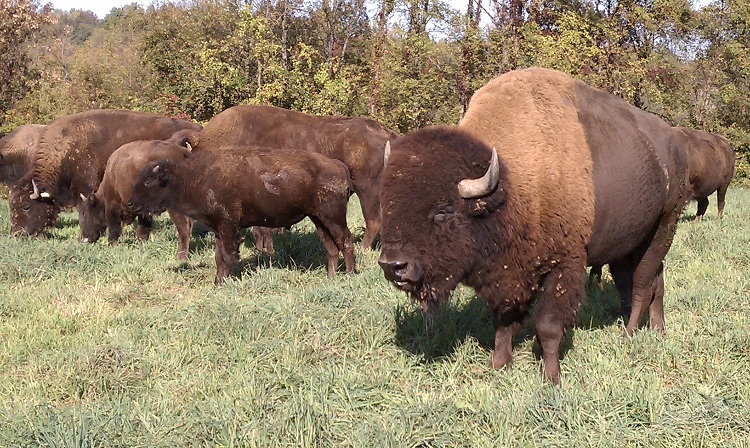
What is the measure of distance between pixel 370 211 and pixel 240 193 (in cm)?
287

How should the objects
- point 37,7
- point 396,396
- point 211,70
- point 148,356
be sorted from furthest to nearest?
1. point 211,70
2. point 37,7
3. point 148,356
4. point 396,396

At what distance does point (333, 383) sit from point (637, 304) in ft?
9.39

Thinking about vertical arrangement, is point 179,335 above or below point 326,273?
above

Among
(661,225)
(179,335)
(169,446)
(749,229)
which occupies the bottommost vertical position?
(749,229)

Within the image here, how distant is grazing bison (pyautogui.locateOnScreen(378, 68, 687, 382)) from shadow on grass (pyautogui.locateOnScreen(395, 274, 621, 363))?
50 centimetres

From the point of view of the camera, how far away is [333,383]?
4.14m

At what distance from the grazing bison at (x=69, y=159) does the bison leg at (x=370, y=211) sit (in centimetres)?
402

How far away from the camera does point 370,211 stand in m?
9.97

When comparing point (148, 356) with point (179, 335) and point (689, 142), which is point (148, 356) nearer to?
point (179, 335)

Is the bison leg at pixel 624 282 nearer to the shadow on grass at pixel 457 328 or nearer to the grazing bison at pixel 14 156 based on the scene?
the shadow on grass at pixel 457 328

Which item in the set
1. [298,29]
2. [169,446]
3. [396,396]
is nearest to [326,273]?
[396,396]

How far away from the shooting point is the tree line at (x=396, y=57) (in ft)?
67.8

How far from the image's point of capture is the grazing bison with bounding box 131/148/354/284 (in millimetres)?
7535

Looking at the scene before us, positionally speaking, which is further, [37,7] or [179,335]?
[37,7]
